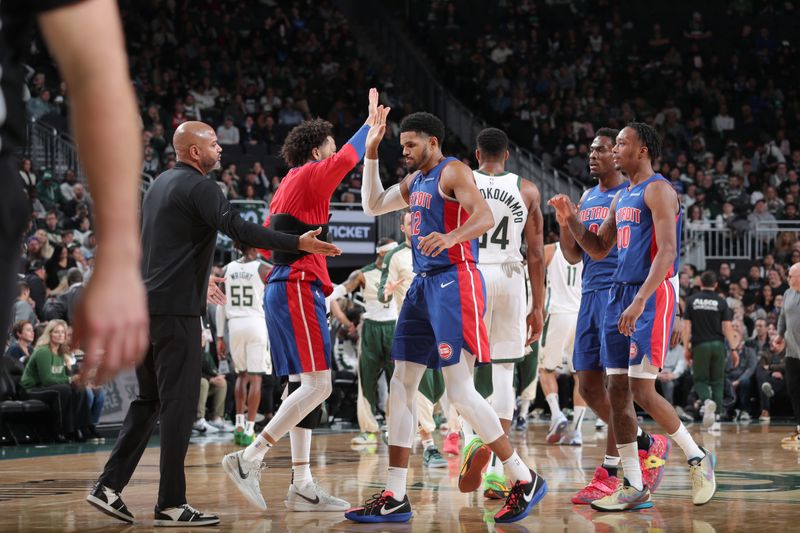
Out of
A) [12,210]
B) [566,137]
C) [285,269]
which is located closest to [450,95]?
[566,137]

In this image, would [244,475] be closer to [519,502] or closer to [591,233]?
[519,502]

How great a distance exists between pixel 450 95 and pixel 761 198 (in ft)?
25.7

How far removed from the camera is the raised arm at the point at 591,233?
20.6 feet

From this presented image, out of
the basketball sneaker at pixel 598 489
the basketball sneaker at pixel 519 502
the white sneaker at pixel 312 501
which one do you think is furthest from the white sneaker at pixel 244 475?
the basketball sneaker at pixel 598 489

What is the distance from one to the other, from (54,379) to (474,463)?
7.01m

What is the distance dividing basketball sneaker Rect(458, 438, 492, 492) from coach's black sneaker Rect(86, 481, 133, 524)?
1878 millimetres

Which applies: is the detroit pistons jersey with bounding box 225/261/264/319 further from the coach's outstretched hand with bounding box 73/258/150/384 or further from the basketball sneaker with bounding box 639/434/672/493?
the coach's outstretched hand with bounding box 73/258/150/384

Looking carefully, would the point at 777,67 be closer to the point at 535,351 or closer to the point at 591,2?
the point at 591,2

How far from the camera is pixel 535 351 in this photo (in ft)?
41.2

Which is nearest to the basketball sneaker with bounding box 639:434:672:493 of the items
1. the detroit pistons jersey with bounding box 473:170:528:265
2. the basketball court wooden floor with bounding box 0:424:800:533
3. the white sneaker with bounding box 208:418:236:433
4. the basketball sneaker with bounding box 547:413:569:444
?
the basketball court wooden floor with bounding box 0:424:800:533

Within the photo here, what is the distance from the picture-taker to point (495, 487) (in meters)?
6.56

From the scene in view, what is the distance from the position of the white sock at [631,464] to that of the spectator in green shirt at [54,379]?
23.3 feet

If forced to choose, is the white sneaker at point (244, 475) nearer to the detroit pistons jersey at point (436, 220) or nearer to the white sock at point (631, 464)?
the detroit pistons jersey at point (436, 220)

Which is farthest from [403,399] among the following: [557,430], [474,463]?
[557,430]
